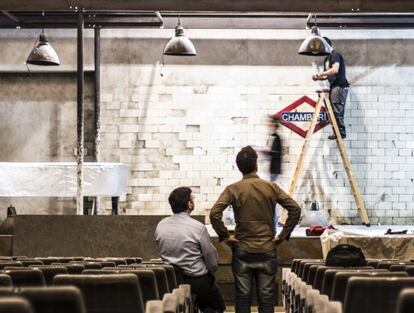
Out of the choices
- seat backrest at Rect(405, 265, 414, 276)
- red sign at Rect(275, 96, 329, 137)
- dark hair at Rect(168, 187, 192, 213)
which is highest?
red sign at Rect(275, 96, 329, 137)

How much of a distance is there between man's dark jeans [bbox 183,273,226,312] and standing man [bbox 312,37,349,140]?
10.1 meters

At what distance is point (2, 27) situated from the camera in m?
18.5

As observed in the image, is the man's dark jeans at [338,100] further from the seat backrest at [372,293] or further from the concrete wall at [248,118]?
the seat backrest at [372,293]

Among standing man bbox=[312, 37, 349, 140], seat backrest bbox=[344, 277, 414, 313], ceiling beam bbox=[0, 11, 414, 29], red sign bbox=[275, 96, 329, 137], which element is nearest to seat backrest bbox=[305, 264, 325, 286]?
seat backrest bbox=[344, 277, 414, 313]

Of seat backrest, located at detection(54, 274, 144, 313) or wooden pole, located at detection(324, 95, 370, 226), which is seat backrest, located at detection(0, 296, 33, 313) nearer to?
seat backrest, located at detection(54, 274, 144, 313)

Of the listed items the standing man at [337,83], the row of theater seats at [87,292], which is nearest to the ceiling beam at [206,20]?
the standing man at [337,83]

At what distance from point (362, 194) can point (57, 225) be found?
7428 millimetres

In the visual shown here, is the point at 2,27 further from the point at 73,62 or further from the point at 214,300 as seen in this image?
the point at 214,300

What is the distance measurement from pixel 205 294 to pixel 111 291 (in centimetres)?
292

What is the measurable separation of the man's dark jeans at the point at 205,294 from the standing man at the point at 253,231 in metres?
0.33

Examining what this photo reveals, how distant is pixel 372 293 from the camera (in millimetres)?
4125

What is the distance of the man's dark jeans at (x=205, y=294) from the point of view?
7047 mm

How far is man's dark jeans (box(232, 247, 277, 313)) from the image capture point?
668 centimetres

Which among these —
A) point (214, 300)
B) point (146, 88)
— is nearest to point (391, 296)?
point (214, 300)
